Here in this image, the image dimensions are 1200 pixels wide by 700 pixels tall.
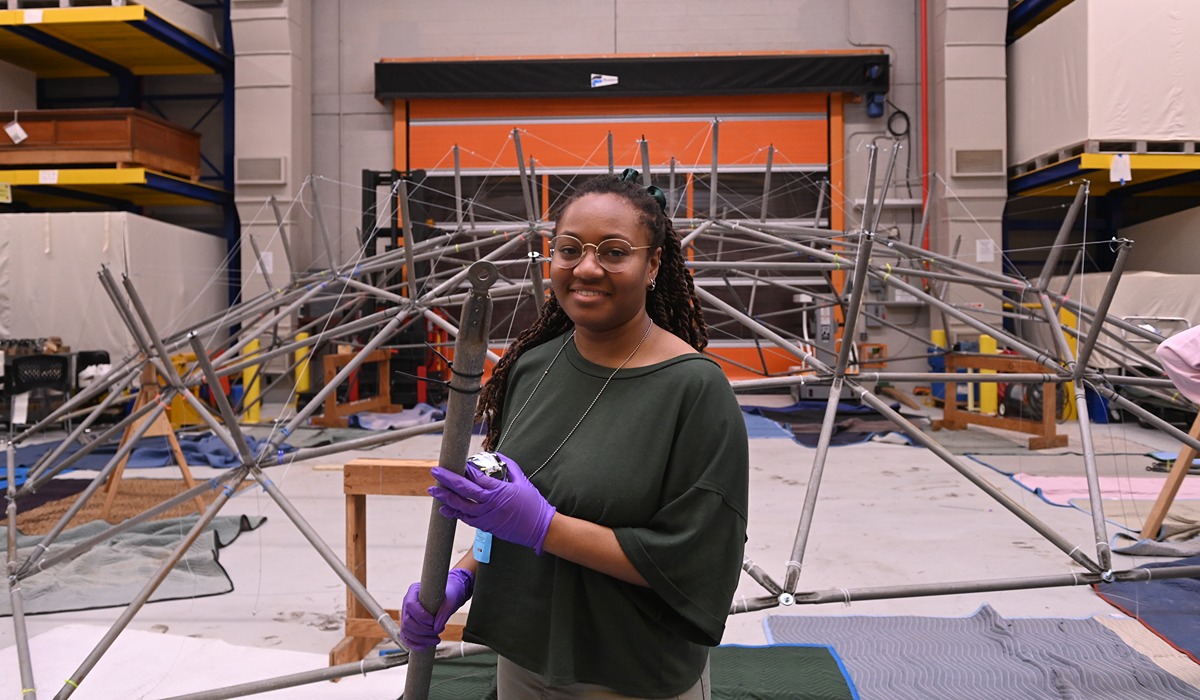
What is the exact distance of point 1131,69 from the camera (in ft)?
29.3

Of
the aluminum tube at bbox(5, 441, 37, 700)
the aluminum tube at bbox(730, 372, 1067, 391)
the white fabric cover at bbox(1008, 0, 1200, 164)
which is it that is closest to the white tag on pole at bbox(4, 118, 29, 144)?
the aluminum tube at bbox(5, 441, 37, 700)

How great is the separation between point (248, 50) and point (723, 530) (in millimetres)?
12017

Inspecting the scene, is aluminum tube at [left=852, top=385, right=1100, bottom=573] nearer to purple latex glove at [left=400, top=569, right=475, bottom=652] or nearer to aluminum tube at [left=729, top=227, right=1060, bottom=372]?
aluminum tube at [left=729, top=227, right=1060, bottom=372]

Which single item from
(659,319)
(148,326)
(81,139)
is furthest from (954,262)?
(81,139)

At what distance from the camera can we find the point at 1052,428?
7941mm

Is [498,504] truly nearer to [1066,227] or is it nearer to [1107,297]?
[1107,297]

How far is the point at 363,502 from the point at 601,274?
7.94 ft

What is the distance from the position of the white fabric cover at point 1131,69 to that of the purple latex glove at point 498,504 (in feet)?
31.2

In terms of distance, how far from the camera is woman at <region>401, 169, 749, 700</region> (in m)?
1.40

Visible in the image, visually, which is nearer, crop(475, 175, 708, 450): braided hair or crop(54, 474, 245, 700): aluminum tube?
crop(475, 175, 708, 450): braided hair

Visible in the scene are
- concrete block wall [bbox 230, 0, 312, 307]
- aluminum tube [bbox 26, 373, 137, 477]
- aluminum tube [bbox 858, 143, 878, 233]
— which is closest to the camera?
aluminum tube [bbox 858, 143, 878, 233]

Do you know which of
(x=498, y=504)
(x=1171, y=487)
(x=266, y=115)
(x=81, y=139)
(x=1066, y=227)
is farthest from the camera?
(x=266, y=115)

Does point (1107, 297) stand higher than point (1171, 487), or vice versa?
point (1107, 297)

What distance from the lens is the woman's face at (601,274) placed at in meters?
1.51
